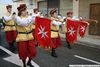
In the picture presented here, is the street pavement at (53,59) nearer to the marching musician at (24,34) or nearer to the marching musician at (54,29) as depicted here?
the marching musician at (54,29)

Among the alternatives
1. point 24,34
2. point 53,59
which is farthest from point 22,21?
point 53,59

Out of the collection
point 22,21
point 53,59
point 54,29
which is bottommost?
point 53,59

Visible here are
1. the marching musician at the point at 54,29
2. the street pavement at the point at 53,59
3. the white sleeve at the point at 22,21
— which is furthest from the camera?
the marching musician at the point at 54,29

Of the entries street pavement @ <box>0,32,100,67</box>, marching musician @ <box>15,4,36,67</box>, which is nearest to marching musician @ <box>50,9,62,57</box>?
street pavement @ <box>0,32,100,67</box>

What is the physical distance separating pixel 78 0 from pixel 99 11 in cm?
218

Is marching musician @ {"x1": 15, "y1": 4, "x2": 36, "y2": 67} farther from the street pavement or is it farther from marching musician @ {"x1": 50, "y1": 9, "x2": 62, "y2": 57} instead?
marching musician @ {"x1": 50, "y1": 9, "x2": 62, "y2": 57}

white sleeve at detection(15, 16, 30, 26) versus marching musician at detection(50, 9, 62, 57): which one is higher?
white sleeve at detection(15, 16, 30, 26)

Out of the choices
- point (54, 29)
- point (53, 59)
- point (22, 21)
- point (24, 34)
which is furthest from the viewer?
point (54, 29)

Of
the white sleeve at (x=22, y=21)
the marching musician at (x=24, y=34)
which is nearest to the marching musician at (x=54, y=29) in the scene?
the marching musician at (x=24, y=34)

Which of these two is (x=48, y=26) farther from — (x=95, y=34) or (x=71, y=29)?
(x=95, y=34)

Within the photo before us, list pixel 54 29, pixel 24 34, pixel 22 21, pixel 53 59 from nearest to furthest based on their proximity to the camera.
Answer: pixel 22 21 < pixel 24 34 < pixel 53 59 < pixel 54 29

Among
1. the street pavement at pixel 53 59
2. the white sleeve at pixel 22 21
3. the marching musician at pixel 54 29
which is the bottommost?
the street pavement at pixel 53 59

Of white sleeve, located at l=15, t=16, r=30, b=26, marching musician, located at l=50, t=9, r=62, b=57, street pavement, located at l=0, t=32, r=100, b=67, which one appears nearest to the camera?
white sleeve, located at l=15, t=16, r=30, b=26

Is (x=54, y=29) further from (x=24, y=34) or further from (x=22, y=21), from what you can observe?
(x=22, y=21)
